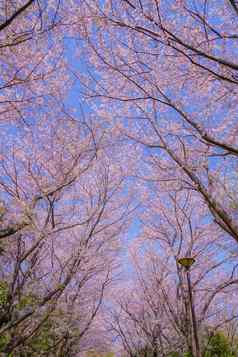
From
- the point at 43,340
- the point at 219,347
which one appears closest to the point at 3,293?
the point at 43,340

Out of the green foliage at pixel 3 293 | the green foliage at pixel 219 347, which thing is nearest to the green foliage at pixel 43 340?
the green foliage at pixel 3 293

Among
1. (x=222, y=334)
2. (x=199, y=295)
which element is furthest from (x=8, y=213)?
(x=222, y=334)

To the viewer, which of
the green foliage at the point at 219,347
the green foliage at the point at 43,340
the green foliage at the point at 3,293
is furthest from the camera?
the green foliage at the point at 219,347

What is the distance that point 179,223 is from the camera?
41.8 ft

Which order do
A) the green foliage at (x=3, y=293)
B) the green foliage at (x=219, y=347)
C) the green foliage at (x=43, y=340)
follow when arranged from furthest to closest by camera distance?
the green foliage at (x=219, y=347), the green foliage at (x=43, y=340), the green foliage at (x=3, y=293)

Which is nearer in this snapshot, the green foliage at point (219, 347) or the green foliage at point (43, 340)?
the green foliage at point (43, 340)

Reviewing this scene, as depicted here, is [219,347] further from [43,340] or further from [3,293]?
[3,293]

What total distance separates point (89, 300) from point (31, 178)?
26.0 ft

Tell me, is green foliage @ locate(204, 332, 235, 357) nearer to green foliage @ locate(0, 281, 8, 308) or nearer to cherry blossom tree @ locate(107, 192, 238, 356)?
cherry blossom tree @ locate(107, 192, 238, 356)

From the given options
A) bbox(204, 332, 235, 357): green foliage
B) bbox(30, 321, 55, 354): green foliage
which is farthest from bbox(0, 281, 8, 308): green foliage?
bbox(204, 332, 235, 357): green foliage

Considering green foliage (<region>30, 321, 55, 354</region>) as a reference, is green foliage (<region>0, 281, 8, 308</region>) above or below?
above

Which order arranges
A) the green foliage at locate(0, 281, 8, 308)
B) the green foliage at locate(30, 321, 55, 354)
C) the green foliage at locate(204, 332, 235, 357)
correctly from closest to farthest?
the green foliage at locate(0, 281, 8, 308)
the green foliage at locate(30, 321, 55, 354)
the green foliage at locate(204, 332, 235, 357)

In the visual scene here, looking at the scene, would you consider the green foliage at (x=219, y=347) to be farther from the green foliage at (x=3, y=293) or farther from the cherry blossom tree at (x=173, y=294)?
the green foliage at (x=3, y=293)

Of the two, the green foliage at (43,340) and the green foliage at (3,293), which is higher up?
the green foliage at (3,293)
